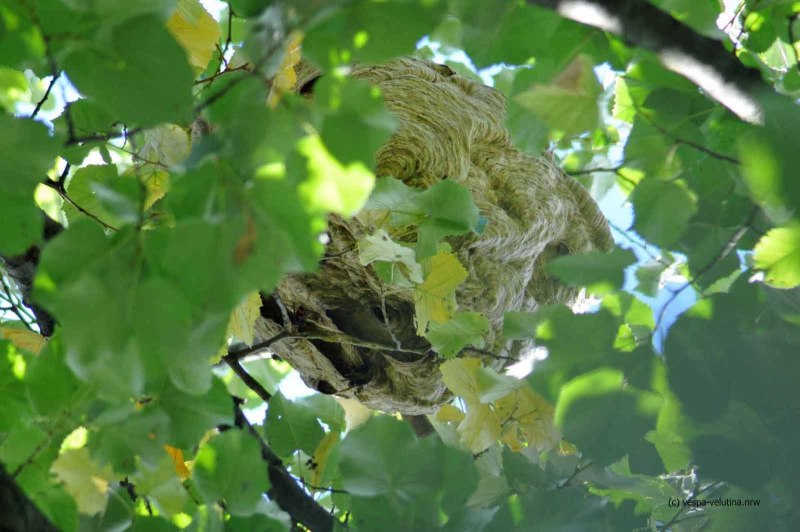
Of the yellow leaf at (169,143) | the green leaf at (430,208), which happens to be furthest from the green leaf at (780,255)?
the yellow leaf at (169,143)

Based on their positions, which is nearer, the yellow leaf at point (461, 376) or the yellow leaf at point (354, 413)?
the yellow leaf at point (461, 376)

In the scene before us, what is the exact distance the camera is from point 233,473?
76 cm

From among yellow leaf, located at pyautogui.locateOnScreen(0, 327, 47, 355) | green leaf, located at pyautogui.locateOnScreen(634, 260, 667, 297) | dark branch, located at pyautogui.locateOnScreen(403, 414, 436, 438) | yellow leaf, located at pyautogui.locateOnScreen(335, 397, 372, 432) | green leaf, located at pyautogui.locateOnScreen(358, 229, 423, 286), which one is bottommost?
dark branch, located at pyautogui.locateOnScreen(403, 414, 436, 438)

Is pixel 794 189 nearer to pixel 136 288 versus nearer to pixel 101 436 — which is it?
pixel 136 288

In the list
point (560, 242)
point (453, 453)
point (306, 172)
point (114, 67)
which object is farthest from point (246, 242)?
point (560, 242)

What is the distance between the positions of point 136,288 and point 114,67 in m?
0.16

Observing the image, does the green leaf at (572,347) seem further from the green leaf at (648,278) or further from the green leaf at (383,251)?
the green leaf at (383,251)

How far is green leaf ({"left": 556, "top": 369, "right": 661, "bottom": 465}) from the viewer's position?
79cm

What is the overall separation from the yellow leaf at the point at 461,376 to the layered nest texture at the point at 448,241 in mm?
331

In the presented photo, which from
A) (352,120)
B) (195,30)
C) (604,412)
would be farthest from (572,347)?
(195,30)

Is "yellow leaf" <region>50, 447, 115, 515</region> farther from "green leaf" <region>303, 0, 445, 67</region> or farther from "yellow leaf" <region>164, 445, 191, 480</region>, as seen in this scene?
"green leaf" <region>303, 0, 445, 67</region>

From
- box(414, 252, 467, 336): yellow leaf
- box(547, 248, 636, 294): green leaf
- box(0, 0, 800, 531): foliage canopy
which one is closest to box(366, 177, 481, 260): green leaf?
box(0, 0, 800, 531): foliage canopy

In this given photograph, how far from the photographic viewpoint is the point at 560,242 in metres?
2.39

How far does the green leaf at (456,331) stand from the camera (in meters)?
1.35
